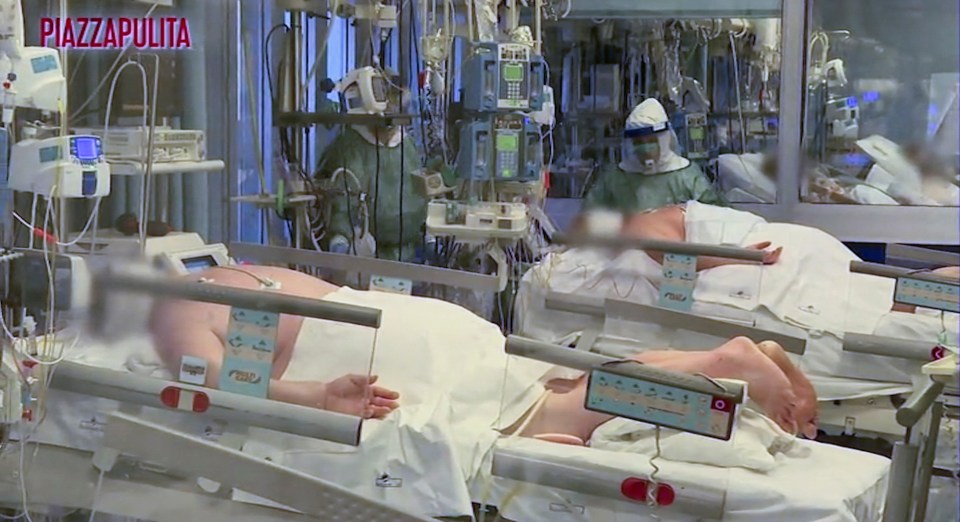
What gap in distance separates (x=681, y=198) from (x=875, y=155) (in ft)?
2.69

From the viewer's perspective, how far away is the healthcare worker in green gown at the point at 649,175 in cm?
312

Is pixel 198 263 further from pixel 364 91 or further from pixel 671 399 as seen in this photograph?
pixel 364 91

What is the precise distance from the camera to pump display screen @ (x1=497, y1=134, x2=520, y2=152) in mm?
3527

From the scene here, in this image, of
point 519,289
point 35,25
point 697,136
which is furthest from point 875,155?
point 35,25

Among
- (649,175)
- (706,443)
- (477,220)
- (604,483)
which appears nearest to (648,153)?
(649,175)

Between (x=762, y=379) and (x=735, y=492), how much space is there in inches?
15.4

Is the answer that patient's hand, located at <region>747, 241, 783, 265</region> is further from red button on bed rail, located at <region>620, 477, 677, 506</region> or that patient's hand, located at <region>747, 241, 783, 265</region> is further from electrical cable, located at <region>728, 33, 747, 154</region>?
red button on bed rail, located at <region>620, 477, 677, 506</region>

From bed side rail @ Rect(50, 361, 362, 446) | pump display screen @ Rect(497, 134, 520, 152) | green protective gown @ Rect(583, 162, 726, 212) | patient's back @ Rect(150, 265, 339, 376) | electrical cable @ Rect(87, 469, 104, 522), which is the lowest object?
electrical cable @ Rect(87, 469, 104, 522)

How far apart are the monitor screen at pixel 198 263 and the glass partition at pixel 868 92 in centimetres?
176

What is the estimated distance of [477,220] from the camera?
339 centimetres

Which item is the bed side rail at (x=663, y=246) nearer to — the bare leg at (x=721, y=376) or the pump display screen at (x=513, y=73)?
the bare leg at (x=721, y=376)

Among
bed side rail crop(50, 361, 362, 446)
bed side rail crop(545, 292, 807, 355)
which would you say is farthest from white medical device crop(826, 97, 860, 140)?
bed side rail crop(50, 361, 362, 446)

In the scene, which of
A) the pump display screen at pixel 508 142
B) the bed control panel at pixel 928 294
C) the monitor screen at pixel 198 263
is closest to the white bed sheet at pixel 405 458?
the monitor screen at pixel 198 263

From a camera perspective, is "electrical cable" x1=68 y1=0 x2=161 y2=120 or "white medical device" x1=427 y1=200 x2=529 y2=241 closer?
"electrical cable" x1=68 y1=0 x2=161 y2=120
